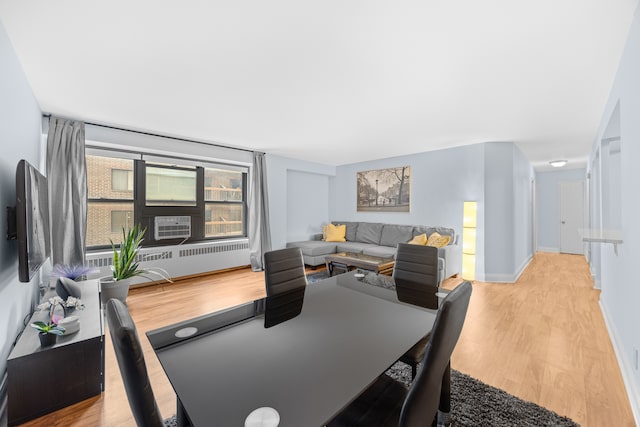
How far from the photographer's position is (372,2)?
5.15ft

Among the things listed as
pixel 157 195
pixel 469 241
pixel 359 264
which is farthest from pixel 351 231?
pixel 157 195

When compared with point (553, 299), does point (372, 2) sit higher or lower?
higher

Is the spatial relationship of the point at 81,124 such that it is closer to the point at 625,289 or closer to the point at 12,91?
the point at 12,91

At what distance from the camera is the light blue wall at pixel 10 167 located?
1.84 meters

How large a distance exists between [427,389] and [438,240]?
4.08m

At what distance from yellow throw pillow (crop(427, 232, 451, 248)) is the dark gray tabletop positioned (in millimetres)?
3280

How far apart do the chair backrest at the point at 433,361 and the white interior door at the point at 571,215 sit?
29.4 feet

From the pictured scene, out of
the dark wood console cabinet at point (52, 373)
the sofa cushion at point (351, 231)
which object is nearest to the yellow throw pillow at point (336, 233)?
the sofa cushion at point (351, 231)

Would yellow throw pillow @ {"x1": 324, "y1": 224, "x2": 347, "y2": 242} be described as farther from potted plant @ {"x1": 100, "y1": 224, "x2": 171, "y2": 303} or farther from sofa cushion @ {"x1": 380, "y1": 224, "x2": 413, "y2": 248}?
potted plant @ {"x1": 100, "y1": 224, "x2": 171, "y2": 303}

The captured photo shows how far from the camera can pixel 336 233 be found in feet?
20.8

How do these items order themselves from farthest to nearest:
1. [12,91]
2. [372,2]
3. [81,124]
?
[81,124]
[12,91]
[372,2]

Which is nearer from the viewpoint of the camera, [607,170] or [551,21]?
[551,21]

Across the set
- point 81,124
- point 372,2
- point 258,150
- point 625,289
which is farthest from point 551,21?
point 81,124

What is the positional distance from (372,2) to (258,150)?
4.22 m
